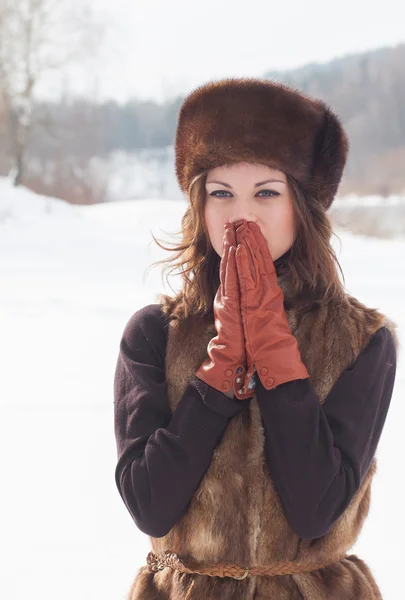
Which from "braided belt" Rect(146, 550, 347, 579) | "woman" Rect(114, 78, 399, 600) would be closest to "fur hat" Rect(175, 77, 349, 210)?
"woman" Rect(114, 78, 399, 600)

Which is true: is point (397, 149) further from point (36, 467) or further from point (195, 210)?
point (195, 210)

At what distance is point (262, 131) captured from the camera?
43.3 inches

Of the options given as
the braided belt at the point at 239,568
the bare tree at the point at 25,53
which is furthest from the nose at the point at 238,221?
the bare tree at the point at 25,53

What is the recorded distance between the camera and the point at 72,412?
3.85 meters

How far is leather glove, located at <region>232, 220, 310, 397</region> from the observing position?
103cm

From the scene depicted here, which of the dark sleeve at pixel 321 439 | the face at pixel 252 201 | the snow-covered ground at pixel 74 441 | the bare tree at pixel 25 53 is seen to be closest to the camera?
the dark sleeve at pixel 321 439

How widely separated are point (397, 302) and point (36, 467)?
4420 mm

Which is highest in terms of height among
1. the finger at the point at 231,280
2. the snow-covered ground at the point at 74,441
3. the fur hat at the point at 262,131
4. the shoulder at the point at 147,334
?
the fur hat at the point at 262,131

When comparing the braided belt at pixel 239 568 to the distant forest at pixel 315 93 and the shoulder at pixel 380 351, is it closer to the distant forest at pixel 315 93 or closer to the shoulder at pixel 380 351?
the shoulder at pixel 380 351

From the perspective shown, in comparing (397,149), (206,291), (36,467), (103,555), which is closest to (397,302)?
(36,467)

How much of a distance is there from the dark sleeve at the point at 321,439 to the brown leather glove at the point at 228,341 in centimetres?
5

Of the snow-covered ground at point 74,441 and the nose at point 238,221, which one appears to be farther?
the snow-covered ground at point 74,441

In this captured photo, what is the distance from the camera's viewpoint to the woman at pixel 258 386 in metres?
1.02

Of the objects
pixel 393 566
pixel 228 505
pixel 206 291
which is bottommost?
pixel 393 566
